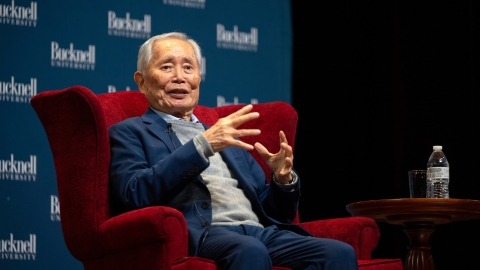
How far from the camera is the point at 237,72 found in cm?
498

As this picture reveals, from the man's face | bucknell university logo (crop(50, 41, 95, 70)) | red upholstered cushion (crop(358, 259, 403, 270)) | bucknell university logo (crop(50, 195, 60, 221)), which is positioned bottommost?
red upholstered cushion (crop(358, 259, 403, 270))

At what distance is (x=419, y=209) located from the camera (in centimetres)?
302

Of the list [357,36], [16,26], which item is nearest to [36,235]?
[16,26]

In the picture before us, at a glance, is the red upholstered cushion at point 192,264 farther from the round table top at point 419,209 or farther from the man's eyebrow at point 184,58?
the man's eyebrow at point 184,58

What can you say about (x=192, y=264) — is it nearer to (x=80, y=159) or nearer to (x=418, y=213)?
(x=80, y=159)

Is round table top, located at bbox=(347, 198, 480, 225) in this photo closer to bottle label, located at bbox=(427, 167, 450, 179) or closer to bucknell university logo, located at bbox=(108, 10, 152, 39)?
bottle label, located at bbox=(427, 167, 450, 179)

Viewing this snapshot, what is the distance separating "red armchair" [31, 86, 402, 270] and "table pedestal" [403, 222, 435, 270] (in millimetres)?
200

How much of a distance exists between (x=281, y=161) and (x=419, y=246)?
738 millimetres

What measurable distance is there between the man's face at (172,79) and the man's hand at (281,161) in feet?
1.62

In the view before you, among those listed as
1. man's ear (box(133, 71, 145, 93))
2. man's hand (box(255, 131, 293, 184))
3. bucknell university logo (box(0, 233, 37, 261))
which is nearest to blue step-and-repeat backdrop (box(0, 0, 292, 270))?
bucknell university logo (box(0, 233, 37, 261))

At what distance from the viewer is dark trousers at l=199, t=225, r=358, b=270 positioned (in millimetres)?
2584

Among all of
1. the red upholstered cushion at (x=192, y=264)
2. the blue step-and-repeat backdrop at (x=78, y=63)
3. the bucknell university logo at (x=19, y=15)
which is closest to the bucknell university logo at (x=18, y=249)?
the blue step-and-repeat backdrop at (x=78, y=63)

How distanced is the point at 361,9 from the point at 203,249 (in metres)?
2.66

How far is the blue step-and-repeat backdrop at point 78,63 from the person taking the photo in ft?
13.7
